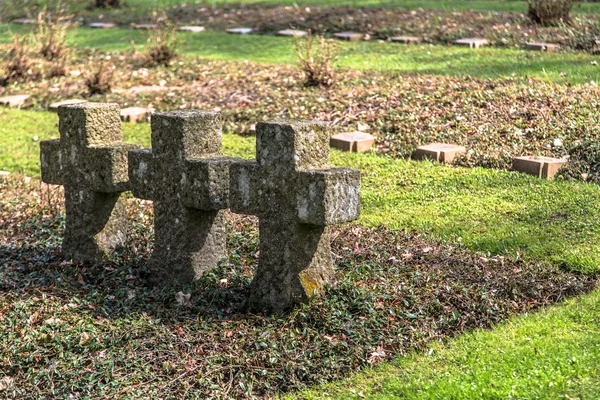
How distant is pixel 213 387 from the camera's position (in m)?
3.88

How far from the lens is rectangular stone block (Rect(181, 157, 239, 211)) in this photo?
15.3 ft

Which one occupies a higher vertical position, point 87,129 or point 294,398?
point 87,129

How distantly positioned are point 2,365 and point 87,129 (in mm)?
1623

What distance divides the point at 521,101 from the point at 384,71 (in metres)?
2.15

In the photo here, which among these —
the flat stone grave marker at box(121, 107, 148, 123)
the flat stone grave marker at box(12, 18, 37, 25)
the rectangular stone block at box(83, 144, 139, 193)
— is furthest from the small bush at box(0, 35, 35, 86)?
the rectangular stone block at box(83, 144, 139, 193)

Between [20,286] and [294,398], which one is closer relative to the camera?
[294,398]

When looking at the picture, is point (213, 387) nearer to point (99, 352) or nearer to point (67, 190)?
point (99, 352)

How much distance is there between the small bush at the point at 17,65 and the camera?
1116 cm

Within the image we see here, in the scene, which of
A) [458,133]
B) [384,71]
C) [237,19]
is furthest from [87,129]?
[237,19]

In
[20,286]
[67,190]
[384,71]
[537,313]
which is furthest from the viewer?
[384,71]

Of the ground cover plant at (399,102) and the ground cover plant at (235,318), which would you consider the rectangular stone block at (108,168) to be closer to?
Result: the ground cover plant at (235,318)

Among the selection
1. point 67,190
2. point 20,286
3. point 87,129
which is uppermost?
point 87,129

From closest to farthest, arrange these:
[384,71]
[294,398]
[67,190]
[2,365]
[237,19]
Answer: [294,398] → [2,365] → [67,190] → [384,71] → [237,19]

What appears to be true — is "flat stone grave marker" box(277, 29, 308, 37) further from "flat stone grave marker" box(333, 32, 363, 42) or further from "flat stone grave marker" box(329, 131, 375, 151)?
"flat stone grave marker" box(329, 131, 375, 151)
